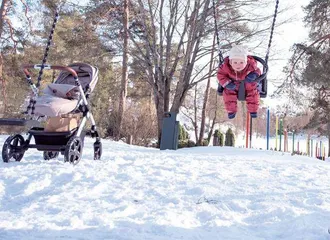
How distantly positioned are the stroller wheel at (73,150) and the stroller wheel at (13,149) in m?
0.77

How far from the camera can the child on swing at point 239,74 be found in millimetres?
4258

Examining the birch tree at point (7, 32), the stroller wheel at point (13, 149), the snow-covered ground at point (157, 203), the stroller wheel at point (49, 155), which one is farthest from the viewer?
the birch tree at point (7, 32)

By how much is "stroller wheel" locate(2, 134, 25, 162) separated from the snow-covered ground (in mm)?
253

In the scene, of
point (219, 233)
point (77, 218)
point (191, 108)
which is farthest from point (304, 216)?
point (191, 108)

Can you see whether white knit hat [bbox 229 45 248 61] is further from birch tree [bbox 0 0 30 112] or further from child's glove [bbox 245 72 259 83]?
birch tree [bbox 0 0 30 112]

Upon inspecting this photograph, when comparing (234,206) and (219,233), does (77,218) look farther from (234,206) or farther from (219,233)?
(234,206)

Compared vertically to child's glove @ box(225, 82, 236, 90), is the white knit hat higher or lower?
higher

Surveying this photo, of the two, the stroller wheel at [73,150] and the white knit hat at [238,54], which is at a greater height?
the white knit hat at [238,54]

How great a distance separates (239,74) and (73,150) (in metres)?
2.41

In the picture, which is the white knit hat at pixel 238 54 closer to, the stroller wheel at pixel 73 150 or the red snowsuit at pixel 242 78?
the red snowsuit at pixel 242 78

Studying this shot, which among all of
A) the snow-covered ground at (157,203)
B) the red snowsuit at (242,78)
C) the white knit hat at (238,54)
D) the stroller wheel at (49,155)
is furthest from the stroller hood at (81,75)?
the white knit hat at (238,54)

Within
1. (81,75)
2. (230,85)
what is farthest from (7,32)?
(230,85)

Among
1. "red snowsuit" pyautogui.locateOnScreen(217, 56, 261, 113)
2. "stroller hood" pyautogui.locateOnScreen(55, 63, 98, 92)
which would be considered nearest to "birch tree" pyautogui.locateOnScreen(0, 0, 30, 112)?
"stroller hood" pyautogui.locateOnScreen(55, 63, 98, 92)

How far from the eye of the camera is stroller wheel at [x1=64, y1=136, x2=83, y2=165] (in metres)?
4.79
